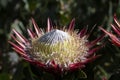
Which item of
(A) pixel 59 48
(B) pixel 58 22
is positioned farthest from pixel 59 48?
(B) pixel 58 22

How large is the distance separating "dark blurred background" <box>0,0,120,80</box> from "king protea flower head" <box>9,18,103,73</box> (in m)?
0.09

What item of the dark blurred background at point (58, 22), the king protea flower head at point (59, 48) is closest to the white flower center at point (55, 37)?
the king protea flower head at point (59, 48)

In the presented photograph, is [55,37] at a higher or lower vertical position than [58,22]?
lower

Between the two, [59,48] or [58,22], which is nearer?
[59,48]

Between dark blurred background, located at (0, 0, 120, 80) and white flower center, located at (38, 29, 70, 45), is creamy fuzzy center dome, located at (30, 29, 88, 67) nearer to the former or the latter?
white flower center, located at (38, 29, 70, 45)

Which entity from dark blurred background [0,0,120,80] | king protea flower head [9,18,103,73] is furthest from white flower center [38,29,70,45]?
dark blurred background [0,0,120,80]

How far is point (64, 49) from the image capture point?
100.0 inches

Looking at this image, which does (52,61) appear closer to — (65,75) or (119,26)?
(65,75)

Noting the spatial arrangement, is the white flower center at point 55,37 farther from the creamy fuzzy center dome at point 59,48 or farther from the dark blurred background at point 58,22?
the dark blurred background at point 58,22

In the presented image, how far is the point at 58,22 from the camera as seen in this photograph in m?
3.06

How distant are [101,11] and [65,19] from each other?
42.2 inches

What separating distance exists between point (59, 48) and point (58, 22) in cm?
54

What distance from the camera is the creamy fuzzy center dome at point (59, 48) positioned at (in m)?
2.49

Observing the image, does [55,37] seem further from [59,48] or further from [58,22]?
[58,22]
